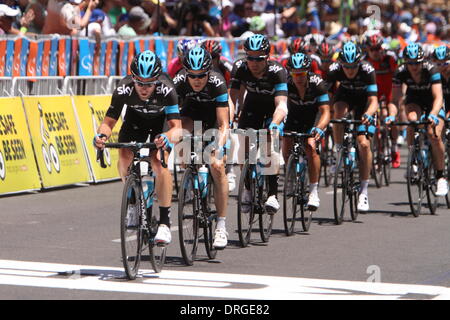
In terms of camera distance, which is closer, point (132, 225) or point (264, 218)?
point (132, 225)

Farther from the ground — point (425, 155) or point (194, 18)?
point (194, 18)

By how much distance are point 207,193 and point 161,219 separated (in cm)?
82

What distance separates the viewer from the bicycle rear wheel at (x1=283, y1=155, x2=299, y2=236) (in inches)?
472

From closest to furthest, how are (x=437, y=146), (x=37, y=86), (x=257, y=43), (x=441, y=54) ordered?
1. (x=257, y=43)
2. (x=437, y=146)
3. (x=441, y=54)
4. (x=37, y=86)

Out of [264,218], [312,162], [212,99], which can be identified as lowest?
[264,218]

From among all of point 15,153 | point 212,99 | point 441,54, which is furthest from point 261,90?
point 441,54

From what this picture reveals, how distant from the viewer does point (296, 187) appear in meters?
12.4

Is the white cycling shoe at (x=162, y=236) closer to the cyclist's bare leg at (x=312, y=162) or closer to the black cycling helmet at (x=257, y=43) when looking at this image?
the black cycling helmet at (x=257, y=43)

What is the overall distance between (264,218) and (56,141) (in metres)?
4.96

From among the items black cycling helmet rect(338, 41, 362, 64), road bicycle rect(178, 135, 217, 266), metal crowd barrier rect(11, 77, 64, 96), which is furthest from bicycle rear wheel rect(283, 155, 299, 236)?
metal crowd barrier rect(11, 77, 64, 96)

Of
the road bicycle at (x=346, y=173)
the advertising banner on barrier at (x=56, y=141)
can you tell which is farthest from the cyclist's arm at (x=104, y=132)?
the advertising banner on barrier at (x=56, y=141)

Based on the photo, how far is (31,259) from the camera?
10055 millimetres

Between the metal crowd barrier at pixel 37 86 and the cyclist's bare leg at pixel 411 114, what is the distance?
16.9ft

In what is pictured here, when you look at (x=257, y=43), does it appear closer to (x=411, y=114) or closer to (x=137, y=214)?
(x=137, y=214)
